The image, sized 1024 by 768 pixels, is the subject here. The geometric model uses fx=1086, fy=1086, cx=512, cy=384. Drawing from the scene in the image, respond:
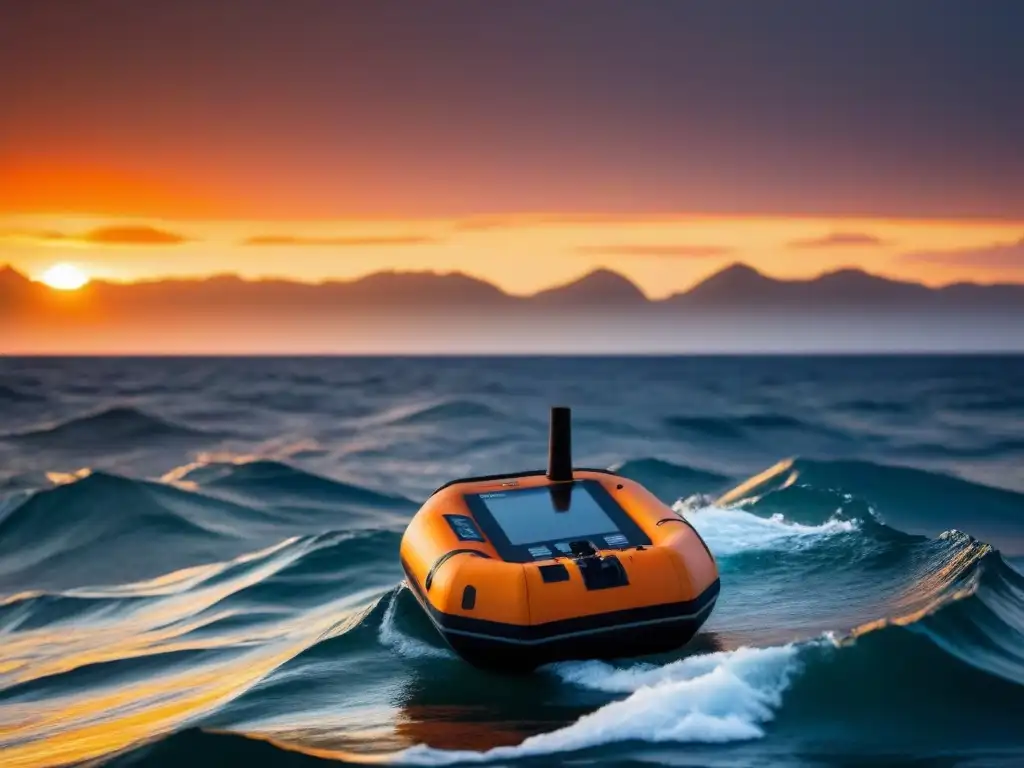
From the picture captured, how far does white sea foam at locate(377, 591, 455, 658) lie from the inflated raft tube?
24.0 inches

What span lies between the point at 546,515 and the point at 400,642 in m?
1.50

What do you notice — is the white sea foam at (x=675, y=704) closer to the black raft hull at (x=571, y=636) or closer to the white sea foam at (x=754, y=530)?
the black raft hull at (x=571, y=636)

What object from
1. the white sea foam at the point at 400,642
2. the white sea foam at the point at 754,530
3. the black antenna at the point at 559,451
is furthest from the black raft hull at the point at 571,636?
A: the white sea foam at the point at 754,530

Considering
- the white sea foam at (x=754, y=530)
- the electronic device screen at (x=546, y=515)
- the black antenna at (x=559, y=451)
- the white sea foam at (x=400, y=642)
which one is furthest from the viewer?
the white sea foam at (x=754, y=530)

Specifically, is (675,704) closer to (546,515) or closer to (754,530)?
(546,515)

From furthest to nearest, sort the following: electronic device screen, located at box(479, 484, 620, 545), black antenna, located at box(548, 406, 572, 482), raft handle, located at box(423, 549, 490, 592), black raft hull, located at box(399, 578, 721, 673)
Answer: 1. black antenna, located at box(548, 406, 572, 482)
2. electronic device screen, located at box(479, 484, 620, 545)
3. raft handle, located at box(423, 549, 490, 592)
4. black raft hull, located at box(399, 578, 721, 673)

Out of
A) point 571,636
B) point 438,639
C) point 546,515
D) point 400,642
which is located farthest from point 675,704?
point 400,642

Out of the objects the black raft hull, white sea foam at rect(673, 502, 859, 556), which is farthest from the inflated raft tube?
white sea foam at rect(673, 502, 859, 556)

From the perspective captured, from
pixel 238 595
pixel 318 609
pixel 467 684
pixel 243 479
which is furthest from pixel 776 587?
pixel 243 479

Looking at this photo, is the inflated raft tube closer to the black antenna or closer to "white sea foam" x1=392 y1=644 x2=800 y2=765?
"white sea foam" x1=392 y1=644 x2=800 y2=765

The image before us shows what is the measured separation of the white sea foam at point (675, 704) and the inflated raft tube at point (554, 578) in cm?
21

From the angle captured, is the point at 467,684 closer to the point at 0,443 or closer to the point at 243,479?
the point at 243,479

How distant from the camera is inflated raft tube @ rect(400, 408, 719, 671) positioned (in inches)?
245

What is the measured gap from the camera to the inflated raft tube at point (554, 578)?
20.4 feet
